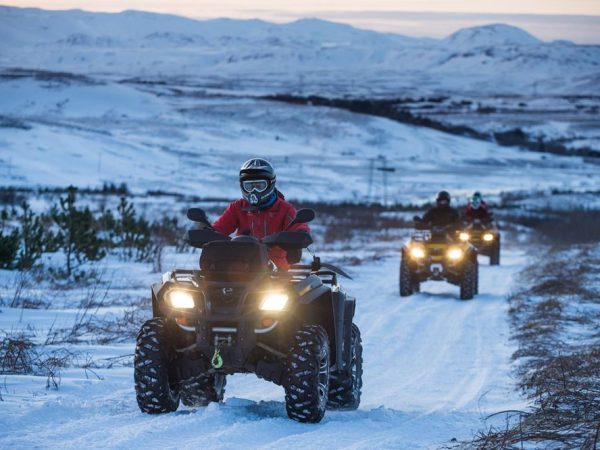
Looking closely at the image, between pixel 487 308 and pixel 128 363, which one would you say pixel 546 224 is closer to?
pixel 487 308

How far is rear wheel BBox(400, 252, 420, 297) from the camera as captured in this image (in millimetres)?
18234

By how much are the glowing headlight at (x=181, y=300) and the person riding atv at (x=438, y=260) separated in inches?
440

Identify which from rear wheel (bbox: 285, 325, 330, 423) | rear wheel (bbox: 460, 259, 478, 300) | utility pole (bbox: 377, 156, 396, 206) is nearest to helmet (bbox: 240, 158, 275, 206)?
rear wheel (bbox: 285, 325, 330, 423)

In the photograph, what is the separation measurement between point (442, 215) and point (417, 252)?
1.32 m

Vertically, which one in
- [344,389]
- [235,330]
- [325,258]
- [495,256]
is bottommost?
[495,256]

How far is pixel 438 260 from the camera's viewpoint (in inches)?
736

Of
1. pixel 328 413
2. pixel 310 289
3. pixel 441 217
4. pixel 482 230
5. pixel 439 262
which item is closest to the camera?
pixel 310 289

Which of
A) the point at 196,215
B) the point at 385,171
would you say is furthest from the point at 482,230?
the point at 385,171

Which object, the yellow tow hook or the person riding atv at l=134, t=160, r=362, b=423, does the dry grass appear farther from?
the yellow tow hook

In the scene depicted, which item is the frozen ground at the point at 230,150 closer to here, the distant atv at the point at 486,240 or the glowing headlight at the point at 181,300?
the distant atv at the point at 486,240

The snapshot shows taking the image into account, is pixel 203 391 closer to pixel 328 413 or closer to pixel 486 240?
pixel 328 413

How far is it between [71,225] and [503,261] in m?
13.4

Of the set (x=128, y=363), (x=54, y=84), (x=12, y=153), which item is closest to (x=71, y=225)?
(x=128, y=363)

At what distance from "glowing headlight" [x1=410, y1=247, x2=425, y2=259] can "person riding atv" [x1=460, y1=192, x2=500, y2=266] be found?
6212 millimetres
